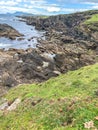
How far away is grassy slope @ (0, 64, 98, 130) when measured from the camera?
741 inches

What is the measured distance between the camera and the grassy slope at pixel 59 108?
1883cm

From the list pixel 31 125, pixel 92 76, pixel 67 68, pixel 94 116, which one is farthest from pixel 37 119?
pixel 67 68

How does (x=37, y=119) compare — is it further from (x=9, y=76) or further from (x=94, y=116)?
(x=9, y=76)

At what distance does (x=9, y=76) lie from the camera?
1944 inches

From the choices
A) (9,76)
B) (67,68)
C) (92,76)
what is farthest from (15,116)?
(67,68)

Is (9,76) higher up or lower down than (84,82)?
lower down

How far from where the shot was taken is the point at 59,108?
20.4m

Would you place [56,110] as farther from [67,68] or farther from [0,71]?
[67,68]

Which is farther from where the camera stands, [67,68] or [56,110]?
[67,68]

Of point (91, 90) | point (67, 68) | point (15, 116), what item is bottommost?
point (67, 68)

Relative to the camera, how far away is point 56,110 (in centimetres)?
2031

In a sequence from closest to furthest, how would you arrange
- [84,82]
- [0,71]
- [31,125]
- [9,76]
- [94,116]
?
[94,116] → [31,125] → [84,82] → [9,76] → [0,71]

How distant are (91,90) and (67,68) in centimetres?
3581

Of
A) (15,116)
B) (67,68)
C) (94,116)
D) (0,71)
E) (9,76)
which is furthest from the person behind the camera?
(67,68)
